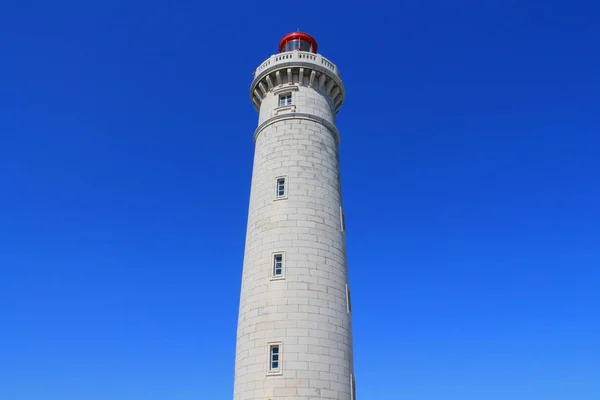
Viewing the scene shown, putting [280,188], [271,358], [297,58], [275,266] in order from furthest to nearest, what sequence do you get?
[297,58] → [280,188] → [275,266] → [271,358]

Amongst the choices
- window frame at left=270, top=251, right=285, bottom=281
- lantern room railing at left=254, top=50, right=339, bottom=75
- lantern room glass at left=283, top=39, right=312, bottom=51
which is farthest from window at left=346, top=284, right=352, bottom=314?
lantern room glass at left=283, top=39, right=312, bottom=51

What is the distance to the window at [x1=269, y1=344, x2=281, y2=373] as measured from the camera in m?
19.7

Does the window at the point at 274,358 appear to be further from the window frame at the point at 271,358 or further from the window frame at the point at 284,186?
the window frame at the point at 284,186

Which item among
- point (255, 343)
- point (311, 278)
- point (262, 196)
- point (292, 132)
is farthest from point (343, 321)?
point (292, 132)

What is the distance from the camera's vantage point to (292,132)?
82.5 ft

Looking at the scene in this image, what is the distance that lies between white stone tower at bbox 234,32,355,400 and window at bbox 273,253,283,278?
0.15ft

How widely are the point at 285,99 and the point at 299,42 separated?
507 cm

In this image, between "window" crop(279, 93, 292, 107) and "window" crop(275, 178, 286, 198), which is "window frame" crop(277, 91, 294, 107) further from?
"window" crop(275, 178, 286, 198)

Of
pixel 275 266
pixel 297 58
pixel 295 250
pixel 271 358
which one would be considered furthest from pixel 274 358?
pixel 297 58

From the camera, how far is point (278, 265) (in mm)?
21797

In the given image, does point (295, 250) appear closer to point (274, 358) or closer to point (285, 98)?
point (274, 358)

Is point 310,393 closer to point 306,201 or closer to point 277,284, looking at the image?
point 277,284

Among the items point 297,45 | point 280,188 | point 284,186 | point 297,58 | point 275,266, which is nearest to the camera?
point 275,266

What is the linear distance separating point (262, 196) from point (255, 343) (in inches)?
286
